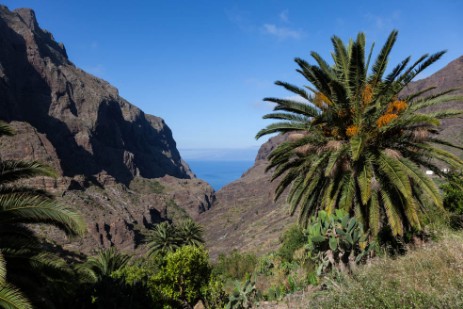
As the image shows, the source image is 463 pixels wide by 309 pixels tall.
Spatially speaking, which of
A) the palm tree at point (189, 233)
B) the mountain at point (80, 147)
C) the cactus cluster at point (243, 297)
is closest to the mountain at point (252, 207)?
the mountain at point (80, 147)

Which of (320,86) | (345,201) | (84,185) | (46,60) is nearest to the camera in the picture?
(345,201)

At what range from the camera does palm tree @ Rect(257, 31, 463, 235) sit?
10906 mm

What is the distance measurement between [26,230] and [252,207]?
436 feet

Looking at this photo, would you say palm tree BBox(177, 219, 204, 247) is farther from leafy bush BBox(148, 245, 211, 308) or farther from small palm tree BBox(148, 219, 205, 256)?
leafy bush BBox(148, 245, 211, 308)

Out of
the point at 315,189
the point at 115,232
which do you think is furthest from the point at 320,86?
the point at 115,232

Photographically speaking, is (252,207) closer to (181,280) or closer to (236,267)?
(236,267)

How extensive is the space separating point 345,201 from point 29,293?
9397mm

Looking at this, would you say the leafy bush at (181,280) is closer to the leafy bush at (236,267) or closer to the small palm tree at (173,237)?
the leafy bush at (236,267)

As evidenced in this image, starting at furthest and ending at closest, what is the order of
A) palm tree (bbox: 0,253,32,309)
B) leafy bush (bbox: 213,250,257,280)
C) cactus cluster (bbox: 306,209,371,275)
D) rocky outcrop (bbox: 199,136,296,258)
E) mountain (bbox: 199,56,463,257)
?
mountain (bbox: 199,56,463,257)
rocky outcrop (bbox: 199,136,296,258)
leafy bush (bbox: 213,250,257,280)
cactus cluster (bbox: 306,209,371,275)
palm tree (bbox: 0,253,32,309)

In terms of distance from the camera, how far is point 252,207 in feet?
459

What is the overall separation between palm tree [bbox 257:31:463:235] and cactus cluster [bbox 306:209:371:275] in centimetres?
178

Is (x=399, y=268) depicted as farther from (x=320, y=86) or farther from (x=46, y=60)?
(x=46, y=60)

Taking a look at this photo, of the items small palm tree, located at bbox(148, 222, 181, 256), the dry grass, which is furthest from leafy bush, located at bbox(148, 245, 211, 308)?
small palm tree, located at bbox(148, 222, 181, 256)

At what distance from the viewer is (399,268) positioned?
20.8ft
